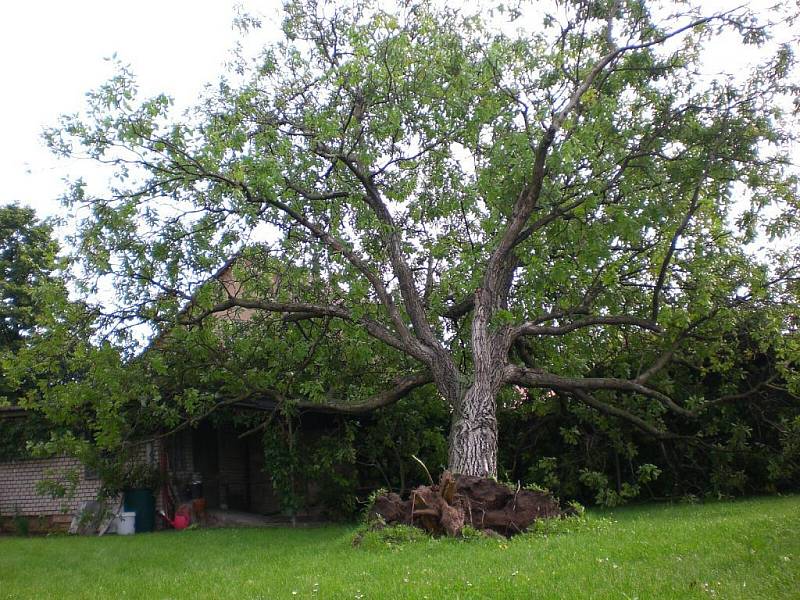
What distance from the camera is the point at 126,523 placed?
611 inches

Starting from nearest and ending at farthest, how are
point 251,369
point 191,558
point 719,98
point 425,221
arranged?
point 191,558, point 719,98, point 251,369, point 425,221

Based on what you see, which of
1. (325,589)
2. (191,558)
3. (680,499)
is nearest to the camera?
(325,589)

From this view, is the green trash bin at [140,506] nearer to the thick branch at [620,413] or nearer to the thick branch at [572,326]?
the thick branch at [572,326]

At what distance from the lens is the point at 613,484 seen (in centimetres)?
1631

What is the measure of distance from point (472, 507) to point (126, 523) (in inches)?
340

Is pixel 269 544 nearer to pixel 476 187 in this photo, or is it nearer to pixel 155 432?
pixel 155 432

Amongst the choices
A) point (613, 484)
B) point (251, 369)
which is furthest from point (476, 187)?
point (613, 484)

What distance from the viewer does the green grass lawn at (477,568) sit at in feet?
20.2

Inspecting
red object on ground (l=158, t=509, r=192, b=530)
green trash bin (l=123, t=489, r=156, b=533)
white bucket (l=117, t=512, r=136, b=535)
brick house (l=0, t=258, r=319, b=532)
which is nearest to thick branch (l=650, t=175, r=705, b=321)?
brick house (l=0, t=258, r=319, b=532)

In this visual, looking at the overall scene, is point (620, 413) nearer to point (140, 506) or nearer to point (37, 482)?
point (140, 506)

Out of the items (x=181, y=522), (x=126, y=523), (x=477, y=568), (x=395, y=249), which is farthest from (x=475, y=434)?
(x=126, y=523)

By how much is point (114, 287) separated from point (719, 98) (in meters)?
10.0

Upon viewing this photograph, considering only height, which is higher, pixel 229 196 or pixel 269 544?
pixel 229 196

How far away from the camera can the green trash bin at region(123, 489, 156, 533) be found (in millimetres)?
15836
